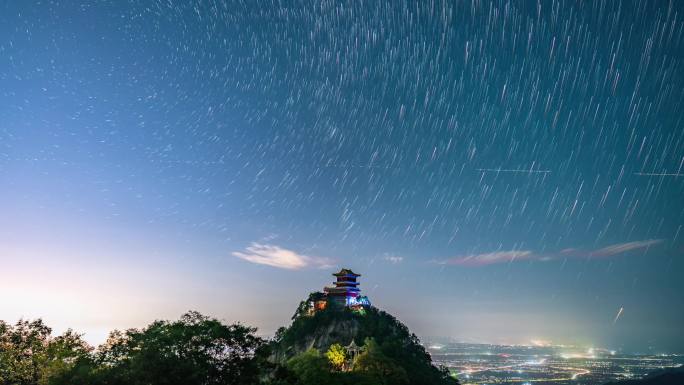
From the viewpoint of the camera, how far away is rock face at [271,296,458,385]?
84.0 metres

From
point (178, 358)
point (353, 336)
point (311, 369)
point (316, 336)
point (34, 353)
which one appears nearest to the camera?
point (178, 358)

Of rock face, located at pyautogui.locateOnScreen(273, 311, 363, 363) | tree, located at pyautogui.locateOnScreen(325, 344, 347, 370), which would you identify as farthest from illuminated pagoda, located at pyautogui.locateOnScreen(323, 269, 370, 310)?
tree, located at pyautogui.locateOnScreen(325, 344, 347, 370)

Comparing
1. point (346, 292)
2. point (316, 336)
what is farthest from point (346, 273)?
point (316, 336)

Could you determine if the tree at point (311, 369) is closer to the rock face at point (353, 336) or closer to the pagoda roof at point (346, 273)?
the rock face at point (353, 336)

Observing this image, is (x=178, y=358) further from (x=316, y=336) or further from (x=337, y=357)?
(x=316, y=336)

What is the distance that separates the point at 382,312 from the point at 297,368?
4207 centimetres

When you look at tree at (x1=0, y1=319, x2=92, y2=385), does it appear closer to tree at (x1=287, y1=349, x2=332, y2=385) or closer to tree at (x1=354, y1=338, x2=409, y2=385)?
tree at (x1=287, y1=349, x2=332, y2=385)

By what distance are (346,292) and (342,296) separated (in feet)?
4.39

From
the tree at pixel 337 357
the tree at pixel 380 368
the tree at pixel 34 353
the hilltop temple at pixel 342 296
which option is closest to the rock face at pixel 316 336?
the hilltop temple at pixel 342 296

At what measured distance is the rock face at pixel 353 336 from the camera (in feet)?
276

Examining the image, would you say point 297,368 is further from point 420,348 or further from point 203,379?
point 420,348

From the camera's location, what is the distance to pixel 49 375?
113 feet

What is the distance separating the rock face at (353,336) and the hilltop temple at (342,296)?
108 inches

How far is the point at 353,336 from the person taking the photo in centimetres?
8588
